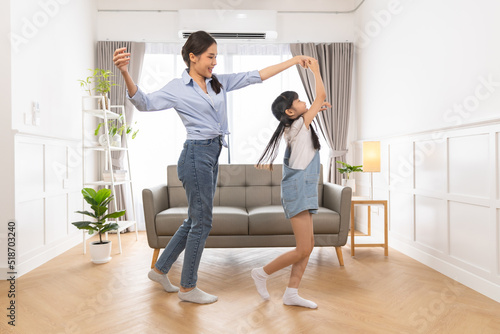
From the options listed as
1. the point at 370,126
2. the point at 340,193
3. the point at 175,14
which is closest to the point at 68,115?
the point at 175,14

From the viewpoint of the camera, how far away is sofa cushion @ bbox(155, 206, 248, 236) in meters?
2.69

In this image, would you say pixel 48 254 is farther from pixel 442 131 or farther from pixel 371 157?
pixel 442 131

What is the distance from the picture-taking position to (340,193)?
2.81 m

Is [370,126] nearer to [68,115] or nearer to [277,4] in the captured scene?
[277,4]

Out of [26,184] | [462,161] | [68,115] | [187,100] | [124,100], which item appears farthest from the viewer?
[124,100]

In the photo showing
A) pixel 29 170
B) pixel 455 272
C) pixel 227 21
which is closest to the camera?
pixel 455 272

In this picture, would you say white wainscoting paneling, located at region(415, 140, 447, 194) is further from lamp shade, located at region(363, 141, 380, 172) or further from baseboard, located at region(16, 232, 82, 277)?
baseboard, located at region(16, 232, 82, 277)

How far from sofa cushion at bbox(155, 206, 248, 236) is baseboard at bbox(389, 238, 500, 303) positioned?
1.43 m

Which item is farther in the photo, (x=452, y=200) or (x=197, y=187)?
(x=452, y=200)

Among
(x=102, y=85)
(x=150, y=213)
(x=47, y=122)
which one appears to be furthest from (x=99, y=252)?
(x=102, y=85)

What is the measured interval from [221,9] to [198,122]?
299 cm

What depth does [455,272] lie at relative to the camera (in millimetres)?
2510

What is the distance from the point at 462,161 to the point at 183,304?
6.56 ft

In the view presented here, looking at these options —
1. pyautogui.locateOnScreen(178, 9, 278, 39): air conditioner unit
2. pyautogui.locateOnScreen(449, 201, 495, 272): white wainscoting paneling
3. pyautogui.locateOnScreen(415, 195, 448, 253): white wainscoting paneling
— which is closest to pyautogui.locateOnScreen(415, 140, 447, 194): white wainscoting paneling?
pyautogui.locateOnScreen(415, 195, 448, 253): white wainscoting paneling
